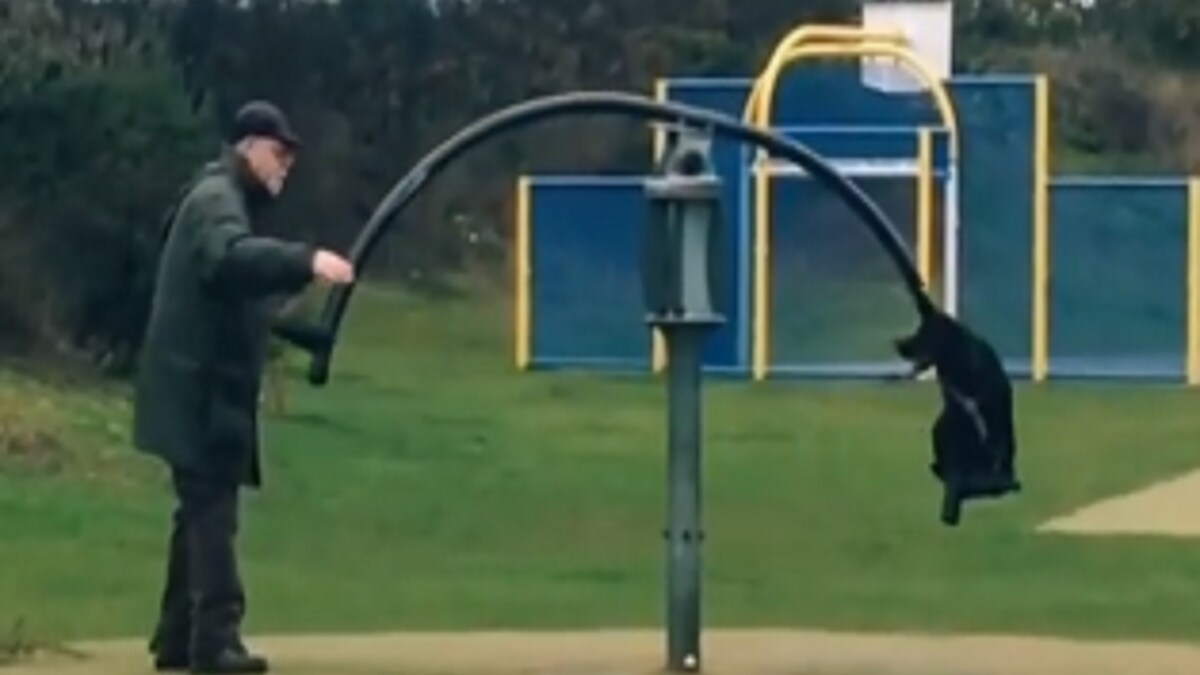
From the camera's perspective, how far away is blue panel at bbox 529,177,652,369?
33500mm

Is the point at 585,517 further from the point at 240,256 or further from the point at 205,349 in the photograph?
the point at 240,256

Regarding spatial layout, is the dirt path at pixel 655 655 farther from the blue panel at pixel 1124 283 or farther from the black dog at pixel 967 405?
the blue panel at pixel 1124 283

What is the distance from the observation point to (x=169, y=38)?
3953cm

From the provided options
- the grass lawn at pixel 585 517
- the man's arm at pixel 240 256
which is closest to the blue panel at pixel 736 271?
the grass lawn at pixel 585 517

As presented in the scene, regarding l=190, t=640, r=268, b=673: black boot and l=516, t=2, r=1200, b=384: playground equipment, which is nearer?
l=190, t=640, r=268, b=673: black boot

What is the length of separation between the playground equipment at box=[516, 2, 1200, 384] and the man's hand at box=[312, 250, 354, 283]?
2053 cm

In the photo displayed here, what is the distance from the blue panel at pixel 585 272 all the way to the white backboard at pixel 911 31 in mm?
2348

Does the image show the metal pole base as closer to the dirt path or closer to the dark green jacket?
the dirt path

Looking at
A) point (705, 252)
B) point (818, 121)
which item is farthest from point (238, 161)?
point (818, 121)

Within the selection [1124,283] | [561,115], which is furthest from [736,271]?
[561,115]

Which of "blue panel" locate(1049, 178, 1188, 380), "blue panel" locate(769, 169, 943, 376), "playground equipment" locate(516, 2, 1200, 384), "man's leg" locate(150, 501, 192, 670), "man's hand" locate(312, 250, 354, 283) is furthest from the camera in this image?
"blue panel" locate(769, 169, 943, 376)

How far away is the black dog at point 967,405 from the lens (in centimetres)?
1157

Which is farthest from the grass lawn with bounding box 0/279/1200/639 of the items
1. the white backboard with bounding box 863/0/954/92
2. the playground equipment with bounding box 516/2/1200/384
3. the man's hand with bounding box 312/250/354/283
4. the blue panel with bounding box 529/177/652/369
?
the white backboard with bounding box 863/0/954/92

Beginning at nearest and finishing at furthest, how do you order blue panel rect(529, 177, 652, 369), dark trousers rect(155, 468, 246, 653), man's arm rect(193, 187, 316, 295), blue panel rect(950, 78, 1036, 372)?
man's arm rect(193, 187, 316, 295)
dark trousers rect(155, 468, 246, 653)
blue panel rect(950, 78, 1036, 372)
blue panel rect(529, 177, 652, 369)
